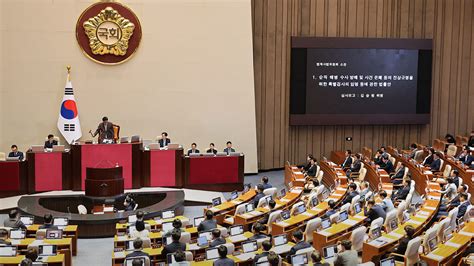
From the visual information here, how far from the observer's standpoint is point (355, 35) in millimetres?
18875

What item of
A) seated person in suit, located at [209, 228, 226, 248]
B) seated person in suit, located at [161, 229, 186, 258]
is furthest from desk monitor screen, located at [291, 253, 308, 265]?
seated person in suit, located at [161, 229, 186, 258]

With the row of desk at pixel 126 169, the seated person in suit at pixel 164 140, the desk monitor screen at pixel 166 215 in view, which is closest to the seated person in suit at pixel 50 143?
the row of desk at pixel 126 169

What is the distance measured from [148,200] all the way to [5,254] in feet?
18.4

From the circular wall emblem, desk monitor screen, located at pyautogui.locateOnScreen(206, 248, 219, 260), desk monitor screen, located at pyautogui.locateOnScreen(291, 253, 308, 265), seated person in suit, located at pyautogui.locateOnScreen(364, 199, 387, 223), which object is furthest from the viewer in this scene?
the circular wall emblem

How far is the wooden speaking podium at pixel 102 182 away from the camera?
43.0 ft

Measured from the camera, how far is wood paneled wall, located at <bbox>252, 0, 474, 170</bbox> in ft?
60.0

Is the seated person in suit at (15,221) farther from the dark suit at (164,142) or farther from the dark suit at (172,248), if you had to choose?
the dark suit at (164,142)

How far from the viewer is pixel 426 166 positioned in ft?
51.3

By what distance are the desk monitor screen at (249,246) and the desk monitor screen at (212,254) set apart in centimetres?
44

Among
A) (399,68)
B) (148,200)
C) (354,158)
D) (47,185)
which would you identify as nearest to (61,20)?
(47,185)

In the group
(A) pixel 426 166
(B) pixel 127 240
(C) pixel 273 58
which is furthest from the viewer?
(C) pixel 273 58

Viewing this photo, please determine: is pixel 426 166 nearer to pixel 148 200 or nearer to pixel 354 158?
pixel 354 158

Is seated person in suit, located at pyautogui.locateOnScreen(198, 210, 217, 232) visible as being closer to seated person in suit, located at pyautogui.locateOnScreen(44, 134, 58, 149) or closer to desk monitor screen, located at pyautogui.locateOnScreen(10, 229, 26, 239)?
desk monitor screen, located at pyautogui.locateOnScreen(10, 229, 26, 239)

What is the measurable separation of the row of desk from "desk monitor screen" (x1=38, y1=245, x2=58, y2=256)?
5403 mm
